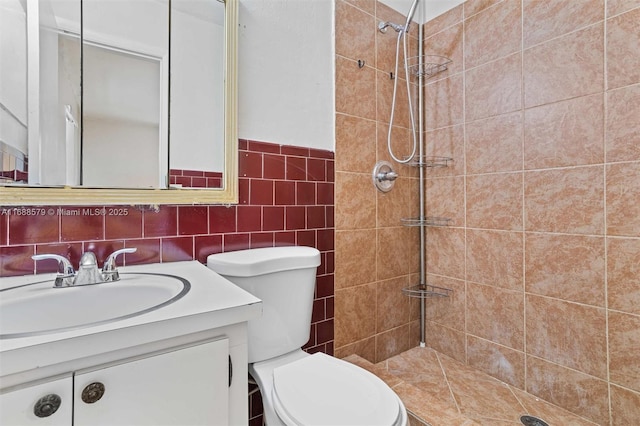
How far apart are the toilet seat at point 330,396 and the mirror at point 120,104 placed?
67cm

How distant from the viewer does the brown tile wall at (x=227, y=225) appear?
96 centimetres

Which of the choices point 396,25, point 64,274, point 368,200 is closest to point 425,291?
point 368,200

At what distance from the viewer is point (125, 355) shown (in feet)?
2.10

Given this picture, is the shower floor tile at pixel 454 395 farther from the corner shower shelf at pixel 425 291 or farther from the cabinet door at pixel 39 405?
the cabinet door at pixel 39 405

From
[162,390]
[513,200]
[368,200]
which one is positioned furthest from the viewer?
[368,200]

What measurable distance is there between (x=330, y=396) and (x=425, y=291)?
1.15 m

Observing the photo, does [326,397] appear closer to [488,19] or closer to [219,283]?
[219,283]

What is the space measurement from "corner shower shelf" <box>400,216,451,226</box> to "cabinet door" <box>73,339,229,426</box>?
1.34 meters

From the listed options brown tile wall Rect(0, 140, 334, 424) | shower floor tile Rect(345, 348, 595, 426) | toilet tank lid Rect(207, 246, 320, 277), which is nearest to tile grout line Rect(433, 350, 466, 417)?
shower floor tile Rect(345, 348, 595, 426)

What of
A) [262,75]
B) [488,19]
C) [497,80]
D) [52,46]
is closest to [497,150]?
[497,80]

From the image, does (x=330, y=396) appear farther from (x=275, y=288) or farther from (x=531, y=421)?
(x=531, y=421)

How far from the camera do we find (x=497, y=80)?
1.58m

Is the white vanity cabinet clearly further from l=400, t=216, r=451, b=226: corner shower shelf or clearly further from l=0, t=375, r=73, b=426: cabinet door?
l=400, t=216, r=451, b=226: corner shower shelf

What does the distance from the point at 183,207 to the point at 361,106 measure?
0.99 m
